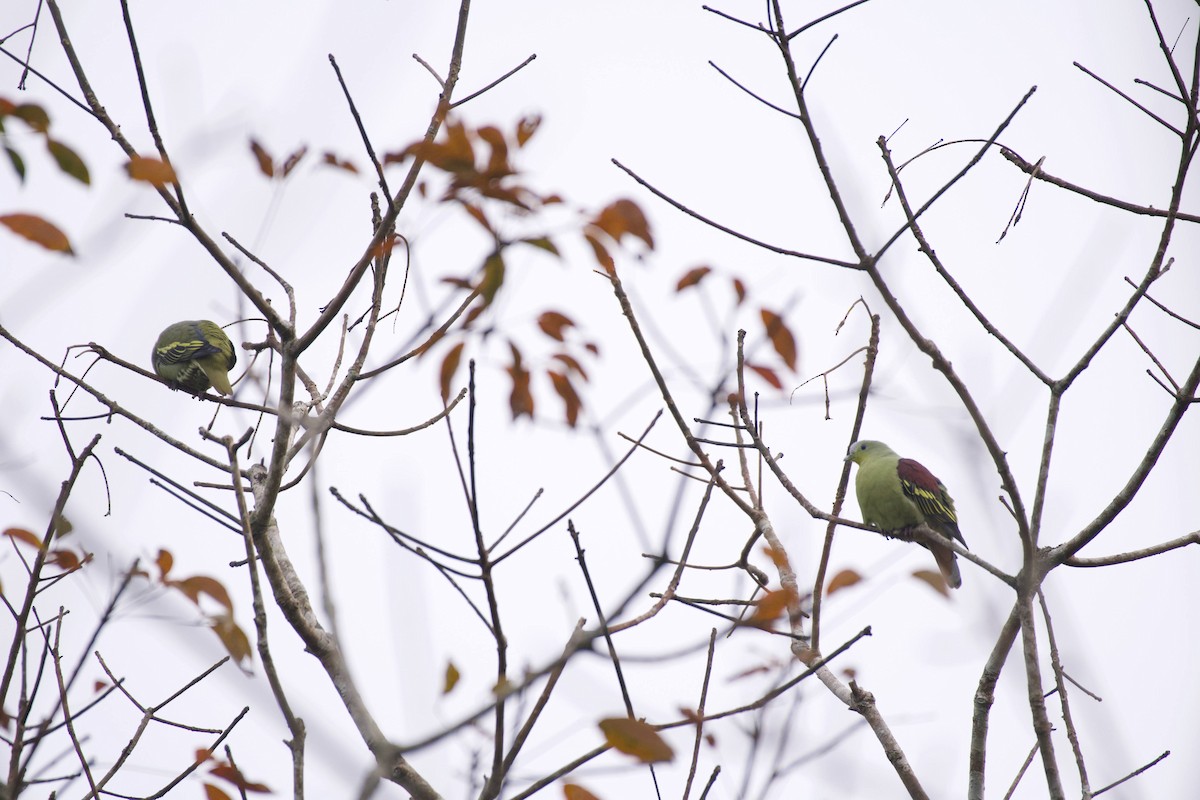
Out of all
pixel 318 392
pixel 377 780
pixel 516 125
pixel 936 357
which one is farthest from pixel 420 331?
pixel 318 392

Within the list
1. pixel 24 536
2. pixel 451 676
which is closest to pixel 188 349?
pixel 24 536

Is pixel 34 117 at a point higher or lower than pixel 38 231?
higher

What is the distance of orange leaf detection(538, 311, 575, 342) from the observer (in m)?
2.75

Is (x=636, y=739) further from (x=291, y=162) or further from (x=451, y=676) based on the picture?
(x=291, y=162)

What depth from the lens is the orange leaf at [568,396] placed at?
104 inches

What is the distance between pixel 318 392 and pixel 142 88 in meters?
1.75

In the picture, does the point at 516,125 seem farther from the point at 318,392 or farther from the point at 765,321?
the point at 318,392

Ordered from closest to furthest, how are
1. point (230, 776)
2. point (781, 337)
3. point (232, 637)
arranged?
point (232, 637) → point (230, 776) → point (781, 337)

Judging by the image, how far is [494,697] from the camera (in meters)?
1.75

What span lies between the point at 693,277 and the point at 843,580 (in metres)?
1.00

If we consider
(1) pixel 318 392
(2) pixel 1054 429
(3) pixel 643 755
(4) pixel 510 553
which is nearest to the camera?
(3) pixel 643 755

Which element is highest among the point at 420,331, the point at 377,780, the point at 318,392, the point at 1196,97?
the point at 1196,97

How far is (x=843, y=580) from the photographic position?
271cm

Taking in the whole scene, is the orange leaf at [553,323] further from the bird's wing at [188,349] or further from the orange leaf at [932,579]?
the bird's wing at [188,349]
